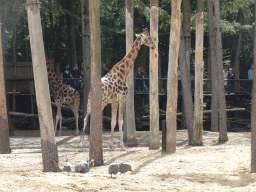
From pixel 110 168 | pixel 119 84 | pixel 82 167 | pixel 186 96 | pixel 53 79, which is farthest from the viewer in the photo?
pixel 53 79

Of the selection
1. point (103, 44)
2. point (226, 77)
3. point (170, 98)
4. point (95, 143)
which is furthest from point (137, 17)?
point (95, 143)

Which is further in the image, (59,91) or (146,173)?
(59,91)

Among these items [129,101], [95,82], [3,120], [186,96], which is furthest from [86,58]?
[95,82]

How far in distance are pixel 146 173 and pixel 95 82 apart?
2.30 m

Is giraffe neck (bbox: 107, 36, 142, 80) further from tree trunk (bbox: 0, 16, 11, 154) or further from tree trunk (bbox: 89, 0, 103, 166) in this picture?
tree trunk (bbox: 89, 0, 103, 166)

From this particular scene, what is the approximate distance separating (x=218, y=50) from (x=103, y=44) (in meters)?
13.2

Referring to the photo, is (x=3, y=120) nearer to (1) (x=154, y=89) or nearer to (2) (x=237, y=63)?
(1) (x=154, y=89)

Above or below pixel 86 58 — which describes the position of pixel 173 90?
below

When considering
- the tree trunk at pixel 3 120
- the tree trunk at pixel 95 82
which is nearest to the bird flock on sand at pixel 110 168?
the tree trunk at pixel 95 82

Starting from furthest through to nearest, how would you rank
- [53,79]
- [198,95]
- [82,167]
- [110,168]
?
[53,79], [198,95], [82,167], [110,168]

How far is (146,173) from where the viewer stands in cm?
858

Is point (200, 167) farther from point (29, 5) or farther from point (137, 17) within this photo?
point (137, 17)

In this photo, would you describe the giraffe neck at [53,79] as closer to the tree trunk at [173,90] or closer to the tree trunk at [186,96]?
the tree trunk at [186,96]

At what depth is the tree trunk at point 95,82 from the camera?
9.14 metres
